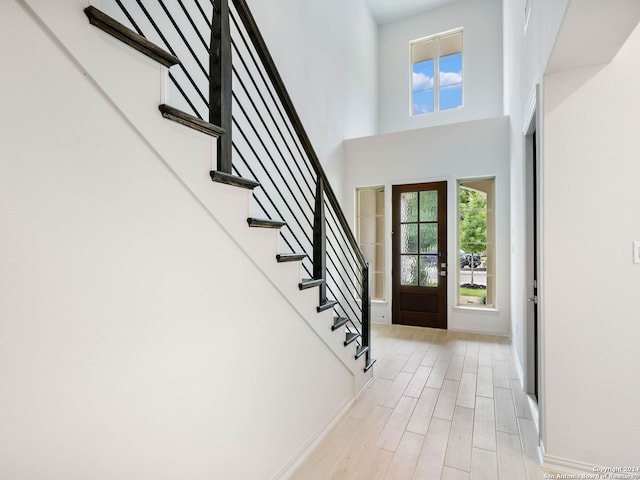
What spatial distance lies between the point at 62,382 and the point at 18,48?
0.81m

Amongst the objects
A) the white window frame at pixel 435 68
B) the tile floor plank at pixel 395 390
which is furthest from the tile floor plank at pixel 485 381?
the white window frame at pixel 435 68

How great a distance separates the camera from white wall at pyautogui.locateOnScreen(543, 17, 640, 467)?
1662 millimetres

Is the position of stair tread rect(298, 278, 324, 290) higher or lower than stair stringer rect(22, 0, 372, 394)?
lower

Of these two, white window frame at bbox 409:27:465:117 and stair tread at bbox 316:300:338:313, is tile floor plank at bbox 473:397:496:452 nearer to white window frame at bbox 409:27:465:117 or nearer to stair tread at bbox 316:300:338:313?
stair tread at bbox 316:300:338:313

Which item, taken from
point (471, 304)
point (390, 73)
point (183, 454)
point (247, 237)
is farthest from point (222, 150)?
point (390, 73)

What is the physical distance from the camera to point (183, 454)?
1.18 metres

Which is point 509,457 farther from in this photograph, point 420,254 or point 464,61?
point 464,61

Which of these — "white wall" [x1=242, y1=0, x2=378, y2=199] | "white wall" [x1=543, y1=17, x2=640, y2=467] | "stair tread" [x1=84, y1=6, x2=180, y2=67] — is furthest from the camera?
"white wall" [x1=242, y1=0, x2=378, y2=199]

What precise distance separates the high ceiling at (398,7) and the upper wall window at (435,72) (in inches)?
20.4

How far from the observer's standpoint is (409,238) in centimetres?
487

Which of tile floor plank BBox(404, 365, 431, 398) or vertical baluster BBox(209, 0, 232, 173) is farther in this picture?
tile floor plank BBox(404, 365, 431, 398)

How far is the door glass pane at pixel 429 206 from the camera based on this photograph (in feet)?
15.4

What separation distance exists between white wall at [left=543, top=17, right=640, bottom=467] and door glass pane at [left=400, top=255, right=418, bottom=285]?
9.86 ft

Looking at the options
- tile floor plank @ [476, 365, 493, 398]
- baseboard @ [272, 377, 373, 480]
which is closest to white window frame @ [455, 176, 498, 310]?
tile floor plank @ [476, 365, 493, 398]
